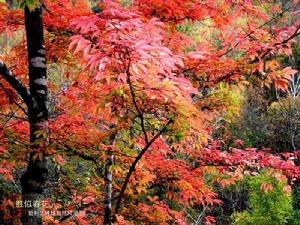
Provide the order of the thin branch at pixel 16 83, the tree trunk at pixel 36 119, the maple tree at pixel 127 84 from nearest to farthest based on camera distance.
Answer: the maple tree at pixel 127 84
the thin branch at pixel 16 83
the tree trunk at pixel 36 119

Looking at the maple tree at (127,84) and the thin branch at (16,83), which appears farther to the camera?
the thin branch at (16,83)

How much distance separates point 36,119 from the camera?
2.33 metres

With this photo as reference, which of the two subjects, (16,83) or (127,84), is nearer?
(127,84)

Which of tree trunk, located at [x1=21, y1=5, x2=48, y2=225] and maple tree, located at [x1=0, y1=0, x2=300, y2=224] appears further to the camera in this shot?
tree trunk, located at [x1=21, y1=5, x2=48, y2=225]

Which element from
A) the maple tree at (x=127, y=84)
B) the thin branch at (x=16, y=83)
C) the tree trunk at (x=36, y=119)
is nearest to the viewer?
the maple tree at (x=127, y=84)

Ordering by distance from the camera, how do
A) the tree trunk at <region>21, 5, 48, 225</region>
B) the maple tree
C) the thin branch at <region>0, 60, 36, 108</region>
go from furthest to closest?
the tree trunk at <region>21, 5, 48, 225</region>
the thin branch at <region>0, 60, 36, 108</region>
the maple tree

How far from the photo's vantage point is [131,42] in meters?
1.53

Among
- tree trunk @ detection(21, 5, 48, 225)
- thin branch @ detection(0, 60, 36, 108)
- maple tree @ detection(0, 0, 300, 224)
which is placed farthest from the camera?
tree trunk @ detection(21, 5, 48, 225)

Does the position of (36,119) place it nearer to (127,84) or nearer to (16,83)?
(16,83)

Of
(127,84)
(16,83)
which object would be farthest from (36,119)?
(127,84)

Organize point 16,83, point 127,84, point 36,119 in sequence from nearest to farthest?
point 127,84
point 16,83
point 36,119

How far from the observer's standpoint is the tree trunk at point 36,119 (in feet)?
7.40

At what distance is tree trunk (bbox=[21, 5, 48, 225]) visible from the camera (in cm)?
226

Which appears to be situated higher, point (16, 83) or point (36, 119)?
point (16, 83)
